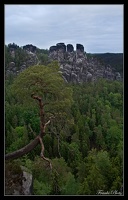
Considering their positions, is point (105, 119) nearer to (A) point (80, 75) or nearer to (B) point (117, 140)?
(B) point (117, 140)

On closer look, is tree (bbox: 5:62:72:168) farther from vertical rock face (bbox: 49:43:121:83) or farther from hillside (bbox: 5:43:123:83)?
hillside (bbox: 5:43:123:83)

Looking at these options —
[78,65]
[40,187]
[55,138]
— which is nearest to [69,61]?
[78,65]

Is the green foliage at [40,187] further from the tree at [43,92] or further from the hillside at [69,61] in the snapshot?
the hillside at [69,61]

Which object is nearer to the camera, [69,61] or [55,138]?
[55,138]

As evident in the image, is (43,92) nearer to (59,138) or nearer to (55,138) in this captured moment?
(59,138)
